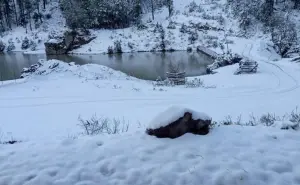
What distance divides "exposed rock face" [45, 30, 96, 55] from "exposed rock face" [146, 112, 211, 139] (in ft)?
101

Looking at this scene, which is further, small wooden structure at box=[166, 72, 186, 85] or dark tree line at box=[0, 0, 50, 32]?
dark tree line at box=[0, 0, 50, 32]

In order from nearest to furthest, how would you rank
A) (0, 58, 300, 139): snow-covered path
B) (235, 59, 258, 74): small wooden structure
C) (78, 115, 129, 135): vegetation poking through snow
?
(78, 115, 129, 135): vegetation poking through snow, (0, 58, 300, 139): snow-covered path, (235, 59, 258, 74): small wooden structure

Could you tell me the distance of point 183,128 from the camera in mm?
4277

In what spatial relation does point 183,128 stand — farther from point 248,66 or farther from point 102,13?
point 102,13

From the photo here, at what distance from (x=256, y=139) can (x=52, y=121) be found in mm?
5867

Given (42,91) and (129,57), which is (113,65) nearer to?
(129,57)

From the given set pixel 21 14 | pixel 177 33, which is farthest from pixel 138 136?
pixel 21 14

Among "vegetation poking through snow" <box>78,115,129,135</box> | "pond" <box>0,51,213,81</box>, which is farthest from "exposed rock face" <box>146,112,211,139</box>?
"pond" <box>0,51,213,81</box>

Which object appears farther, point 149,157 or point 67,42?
point 67,42

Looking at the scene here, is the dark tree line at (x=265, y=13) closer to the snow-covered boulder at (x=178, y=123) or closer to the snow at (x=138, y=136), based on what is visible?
the snow at (x=138, y=136)

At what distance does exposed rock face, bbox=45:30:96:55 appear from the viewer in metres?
32.4

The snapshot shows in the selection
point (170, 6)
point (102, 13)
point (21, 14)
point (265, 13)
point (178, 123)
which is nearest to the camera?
point (178, 123)

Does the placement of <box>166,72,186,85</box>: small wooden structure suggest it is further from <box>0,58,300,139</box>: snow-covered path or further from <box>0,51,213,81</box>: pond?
<box>0,51,213,81</box>: pond

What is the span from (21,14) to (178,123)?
44200mm
